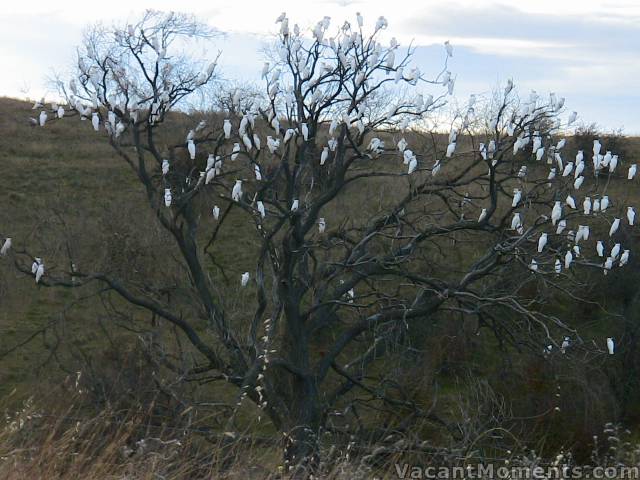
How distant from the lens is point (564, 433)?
13930mm

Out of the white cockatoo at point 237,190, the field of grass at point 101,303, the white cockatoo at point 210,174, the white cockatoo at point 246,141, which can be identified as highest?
the white cockatoo at point 246,141

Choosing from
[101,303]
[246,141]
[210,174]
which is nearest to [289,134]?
[246,141]

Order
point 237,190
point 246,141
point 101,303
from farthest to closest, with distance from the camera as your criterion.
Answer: point 101,303, point 246,141, point 237,190

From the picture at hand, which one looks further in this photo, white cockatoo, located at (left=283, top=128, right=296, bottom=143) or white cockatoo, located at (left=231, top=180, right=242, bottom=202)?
white cockatoo, located at (left=283, top=128, right=296, bottom=143)

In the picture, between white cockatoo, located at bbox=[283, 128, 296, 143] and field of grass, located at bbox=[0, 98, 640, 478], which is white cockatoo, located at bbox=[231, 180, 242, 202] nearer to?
white cockatoo, located at bbox=[283, 128, 296, 143]

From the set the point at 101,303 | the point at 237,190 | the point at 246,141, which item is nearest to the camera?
the point at 237,190

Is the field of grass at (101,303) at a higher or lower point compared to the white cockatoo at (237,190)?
lower

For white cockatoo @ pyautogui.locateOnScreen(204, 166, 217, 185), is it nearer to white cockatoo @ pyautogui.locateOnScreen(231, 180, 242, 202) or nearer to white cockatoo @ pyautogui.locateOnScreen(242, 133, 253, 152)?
white cockatoo @ pyautogui.locateOnScreen(231, 180, 242, 202)

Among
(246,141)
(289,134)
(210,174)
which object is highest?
(289,134)

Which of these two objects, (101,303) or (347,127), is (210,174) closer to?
(347,127)

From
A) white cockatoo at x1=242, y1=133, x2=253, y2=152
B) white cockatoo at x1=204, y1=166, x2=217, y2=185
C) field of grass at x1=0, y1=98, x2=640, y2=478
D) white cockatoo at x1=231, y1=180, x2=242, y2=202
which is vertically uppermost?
white cockatoo at x1=242, y1=133, x2=253, y2=152

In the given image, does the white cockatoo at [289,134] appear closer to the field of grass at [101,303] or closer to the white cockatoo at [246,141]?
the white cockatoo at [246,141]

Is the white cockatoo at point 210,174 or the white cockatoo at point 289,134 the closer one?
the white cockatoo at point 210,174

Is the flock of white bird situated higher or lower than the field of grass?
higher
